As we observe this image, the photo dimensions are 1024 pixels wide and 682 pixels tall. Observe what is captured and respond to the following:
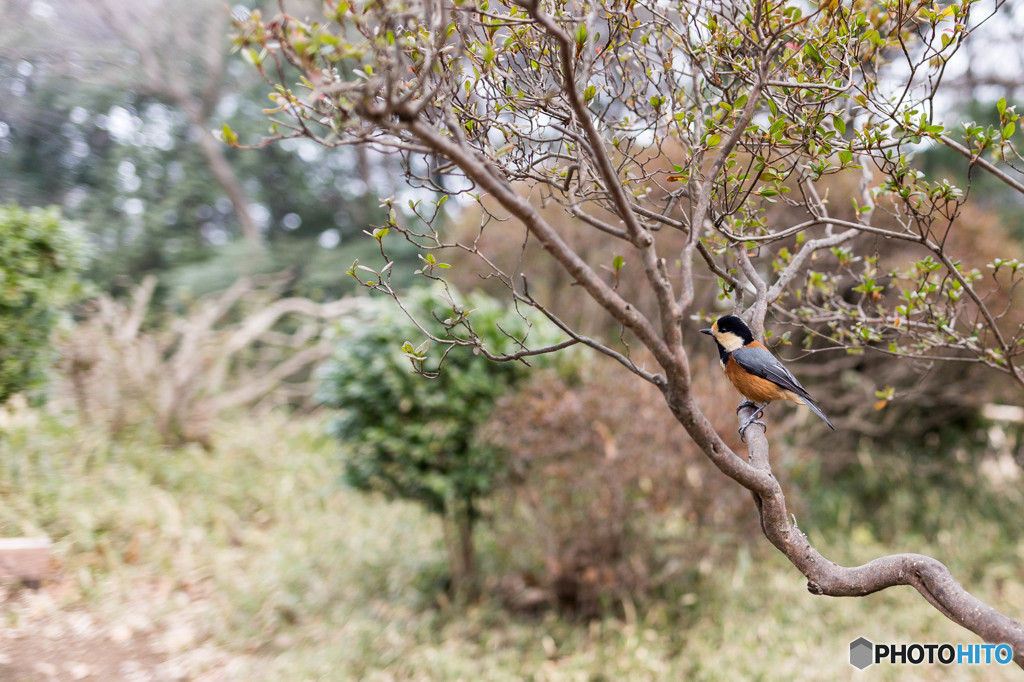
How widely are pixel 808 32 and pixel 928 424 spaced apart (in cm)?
631

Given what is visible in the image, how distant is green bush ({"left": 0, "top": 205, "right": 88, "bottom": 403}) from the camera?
13.9 feet

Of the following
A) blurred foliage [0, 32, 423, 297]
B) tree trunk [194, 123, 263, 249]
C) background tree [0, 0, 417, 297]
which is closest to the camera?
background tree [0, 0, 417, 297]

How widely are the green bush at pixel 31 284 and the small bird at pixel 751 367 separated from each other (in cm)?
431

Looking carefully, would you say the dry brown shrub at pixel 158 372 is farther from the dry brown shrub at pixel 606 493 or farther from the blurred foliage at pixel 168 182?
the blurred foliage at pixel 168 182

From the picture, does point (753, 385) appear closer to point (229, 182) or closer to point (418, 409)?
point (418, 409)

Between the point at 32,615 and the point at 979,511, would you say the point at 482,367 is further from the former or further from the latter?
the point at 979,511

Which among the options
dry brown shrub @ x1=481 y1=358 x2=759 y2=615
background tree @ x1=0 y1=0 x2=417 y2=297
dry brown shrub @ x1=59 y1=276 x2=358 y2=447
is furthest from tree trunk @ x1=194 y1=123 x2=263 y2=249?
dry brown shrub @ x1=481 y1=358 x2=759 y2=615

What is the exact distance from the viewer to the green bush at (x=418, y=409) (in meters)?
4.56

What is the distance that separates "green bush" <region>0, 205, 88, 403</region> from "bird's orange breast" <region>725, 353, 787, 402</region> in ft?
14.3

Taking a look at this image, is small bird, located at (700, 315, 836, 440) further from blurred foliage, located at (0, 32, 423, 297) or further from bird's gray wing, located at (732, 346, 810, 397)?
blurred foliage, located at (0, 32, 423, 297)

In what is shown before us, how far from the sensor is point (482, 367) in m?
4.80

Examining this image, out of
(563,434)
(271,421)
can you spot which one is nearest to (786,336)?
(563,434)

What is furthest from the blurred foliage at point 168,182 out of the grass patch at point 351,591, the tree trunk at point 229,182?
the grass patch at point 351,591

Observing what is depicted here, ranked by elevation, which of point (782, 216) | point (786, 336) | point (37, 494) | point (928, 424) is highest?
point (782, 216)
